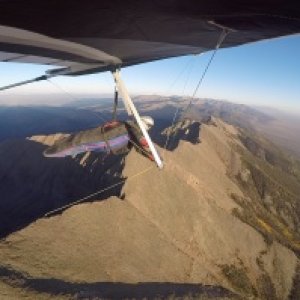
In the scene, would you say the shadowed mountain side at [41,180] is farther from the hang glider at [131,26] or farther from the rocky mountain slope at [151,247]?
the hang glider at [131,26]

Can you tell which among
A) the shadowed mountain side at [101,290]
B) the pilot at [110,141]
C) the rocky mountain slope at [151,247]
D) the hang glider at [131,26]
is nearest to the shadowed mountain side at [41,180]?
the rocky mountain slope at [151,247]

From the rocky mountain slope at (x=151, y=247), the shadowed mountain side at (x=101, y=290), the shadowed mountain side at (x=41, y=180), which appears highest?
the shadowed mountain side at (x=101, y=290)

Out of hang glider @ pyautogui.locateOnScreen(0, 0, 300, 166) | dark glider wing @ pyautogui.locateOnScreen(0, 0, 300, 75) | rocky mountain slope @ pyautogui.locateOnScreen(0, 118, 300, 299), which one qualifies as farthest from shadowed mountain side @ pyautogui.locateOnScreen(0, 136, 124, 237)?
dark glider wing @ pyautogui.locateOnScreen(0, 0, 300, 75)

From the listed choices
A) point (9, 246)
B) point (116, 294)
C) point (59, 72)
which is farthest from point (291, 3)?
point (9, 246)

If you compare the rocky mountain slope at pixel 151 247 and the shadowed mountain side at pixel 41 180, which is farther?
the shadowed mountain side at pixel 41 180

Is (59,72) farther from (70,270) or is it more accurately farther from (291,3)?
(70,270)

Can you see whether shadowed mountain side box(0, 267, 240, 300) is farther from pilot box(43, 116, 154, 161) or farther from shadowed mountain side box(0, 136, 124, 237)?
shadowed mountain side box(0, 136, 124, 237)
